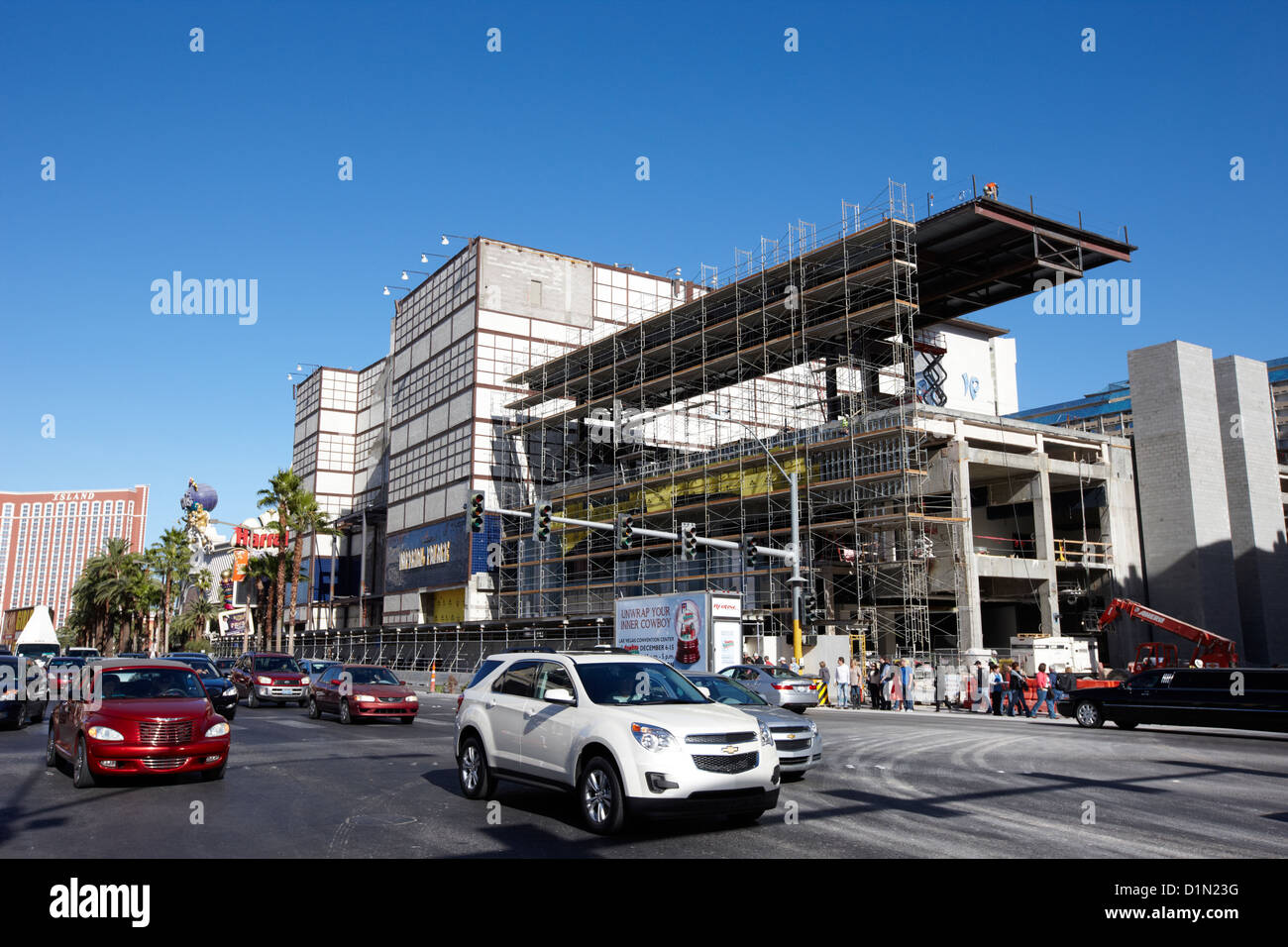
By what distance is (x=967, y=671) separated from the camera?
3331 cm

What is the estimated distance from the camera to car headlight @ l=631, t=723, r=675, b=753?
8.27 m

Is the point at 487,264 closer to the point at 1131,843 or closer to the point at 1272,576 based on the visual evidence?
the point at 1272,576

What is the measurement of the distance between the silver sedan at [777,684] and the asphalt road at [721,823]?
7.94 meters

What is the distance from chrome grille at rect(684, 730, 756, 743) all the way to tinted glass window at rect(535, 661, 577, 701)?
1708 millimetres

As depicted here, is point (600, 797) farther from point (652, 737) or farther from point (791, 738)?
point (791, 738)

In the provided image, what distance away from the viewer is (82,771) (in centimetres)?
1139

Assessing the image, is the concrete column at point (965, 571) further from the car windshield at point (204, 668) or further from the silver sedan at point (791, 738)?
the car windshield at point (204, 668)

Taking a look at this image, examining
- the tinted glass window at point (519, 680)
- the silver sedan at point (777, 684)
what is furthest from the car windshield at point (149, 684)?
the silver sedan at point (777, 684)

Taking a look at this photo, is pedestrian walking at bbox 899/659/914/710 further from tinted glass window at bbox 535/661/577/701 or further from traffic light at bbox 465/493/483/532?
tinted glass window at bbox 535/661/577/701

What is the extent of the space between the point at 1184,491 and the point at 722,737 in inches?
1779

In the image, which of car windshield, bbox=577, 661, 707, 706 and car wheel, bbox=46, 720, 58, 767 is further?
car wheel, bbox=46, 720, 58, 767

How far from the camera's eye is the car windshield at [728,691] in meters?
13.6

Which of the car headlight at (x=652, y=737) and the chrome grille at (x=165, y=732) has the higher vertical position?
the car headlight at (x=652, y=737)

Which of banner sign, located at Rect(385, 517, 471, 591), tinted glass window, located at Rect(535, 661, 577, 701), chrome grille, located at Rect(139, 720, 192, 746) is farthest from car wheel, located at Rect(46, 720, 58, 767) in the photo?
banner sign, located at Rect(385, 517, 471, 591)
